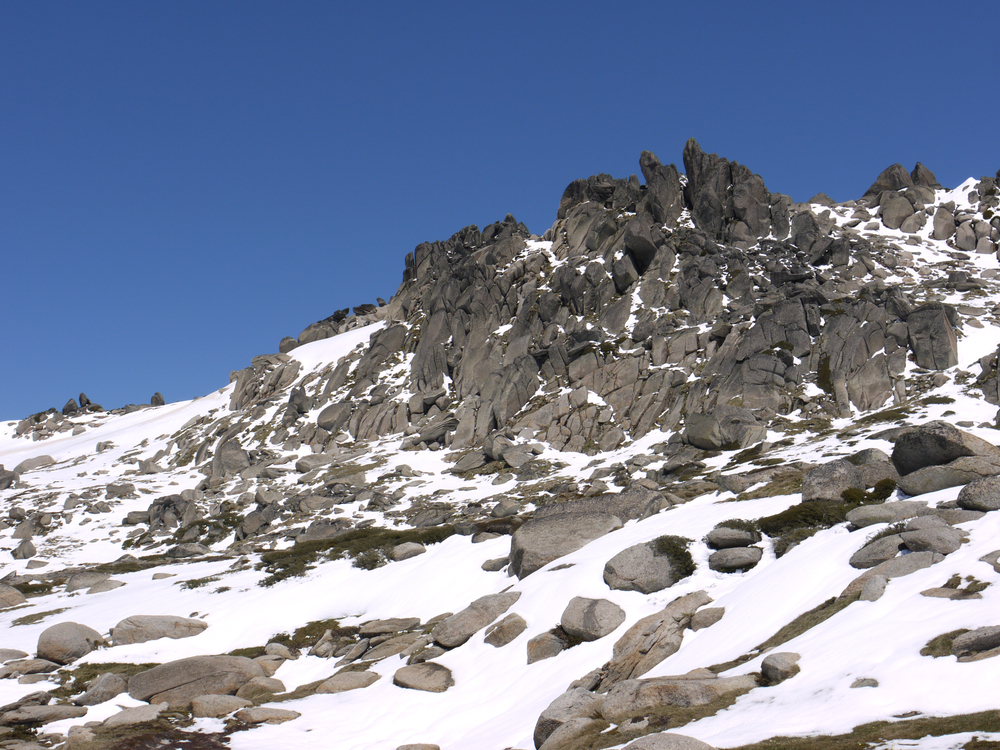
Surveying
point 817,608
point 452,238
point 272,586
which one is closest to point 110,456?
point 452,238

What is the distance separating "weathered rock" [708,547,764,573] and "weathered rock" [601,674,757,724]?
8.47 metres

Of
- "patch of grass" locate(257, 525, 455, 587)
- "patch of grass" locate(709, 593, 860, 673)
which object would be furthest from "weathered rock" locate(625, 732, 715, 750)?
"patch of grass" locate(257, 525, 455, 587)

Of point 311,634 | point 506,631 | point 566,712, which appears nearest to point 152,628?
point 311,634

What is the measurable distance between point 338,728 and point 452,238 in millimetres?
122645

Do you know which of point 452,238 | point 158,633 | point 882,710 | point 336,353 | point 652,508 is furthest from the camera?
point 452,238

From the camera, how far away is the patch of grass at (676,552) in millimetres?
24812

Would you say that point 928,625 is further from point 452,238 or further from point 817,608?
point 452,238

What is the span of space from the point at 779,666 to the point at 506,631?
12082mm

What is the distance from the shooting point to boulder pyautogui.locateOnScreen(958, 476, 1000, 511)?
821 inches

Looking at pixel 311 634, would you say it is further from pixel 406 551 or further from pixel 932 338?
pixel 932 338

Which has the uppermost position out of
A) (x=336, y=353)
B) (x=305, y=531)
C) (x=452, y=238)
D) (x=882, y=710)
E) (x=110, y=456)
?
(x=452, y=238)

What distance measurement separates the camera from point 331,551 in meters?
46.0

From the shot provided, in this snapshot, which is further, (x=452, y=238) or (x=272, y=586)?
(x=452, y=238)

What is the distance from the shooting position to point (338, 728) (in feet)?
70.9
